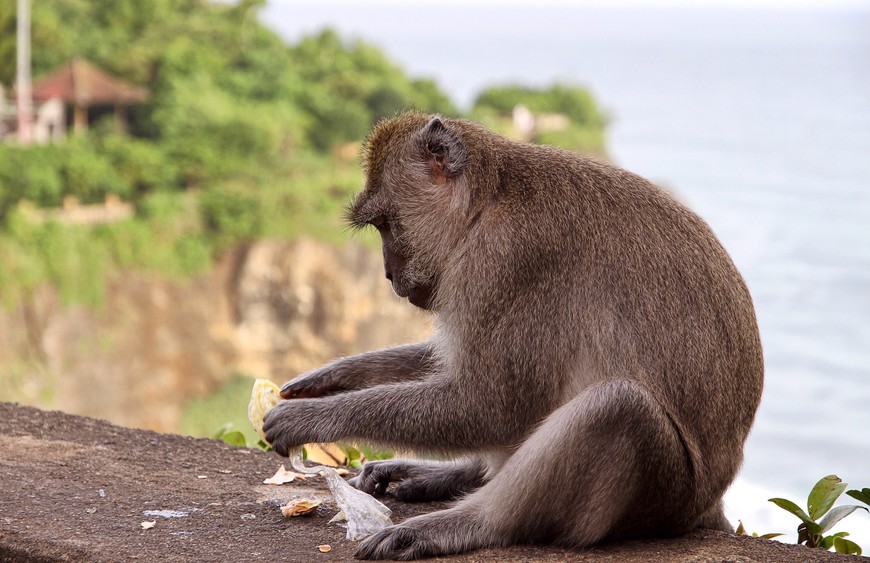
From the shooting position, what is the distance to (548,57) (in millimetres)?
138000

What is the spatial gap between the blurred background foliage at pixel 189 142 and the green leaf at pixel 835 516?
2953 cm

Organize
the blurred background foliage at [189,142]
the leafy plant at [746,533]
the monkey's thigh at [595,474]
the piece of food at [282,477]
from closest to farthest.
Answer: the monkey's thigh at [595,474] < the leafy plant at [746,533] < the piece of food at [282,477] < the blurred background foliage at [189,142]

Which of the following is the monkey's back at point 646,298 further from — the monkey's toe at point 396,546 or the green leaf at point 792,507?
Answer: the monkey's toe at point 396,546

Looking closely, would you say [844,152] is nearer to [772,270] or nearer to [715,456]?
[772,270]

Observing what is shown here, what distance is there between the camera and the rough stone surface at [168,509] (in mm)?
3209

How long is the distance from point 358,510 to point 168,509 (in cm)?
63

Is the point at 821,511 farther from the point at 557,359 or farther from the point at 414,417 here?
the point at 414,417

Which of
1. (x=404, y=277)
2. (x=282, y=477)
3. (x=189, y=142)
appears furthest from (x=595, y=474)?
(x=189, y=142)

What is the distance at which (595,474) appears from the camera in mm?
3133

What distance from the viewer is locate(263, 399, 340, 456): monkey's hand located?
141 inches

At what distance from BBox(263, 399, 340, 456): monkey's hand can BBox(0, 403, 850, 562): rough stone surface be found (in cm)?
25

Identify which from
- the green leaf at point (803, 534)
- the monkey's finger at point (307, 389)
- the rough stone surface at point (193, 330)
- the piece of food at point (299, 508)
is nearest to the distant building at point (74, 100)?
the rough stone surface at point (193, 330)

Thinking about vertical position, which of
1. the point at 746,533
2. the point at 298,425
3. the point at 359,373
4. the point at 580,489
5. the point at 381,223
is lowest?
the point at 746,533

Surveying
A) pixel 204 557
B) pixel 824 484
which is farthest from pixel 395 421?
pixel 824 484
